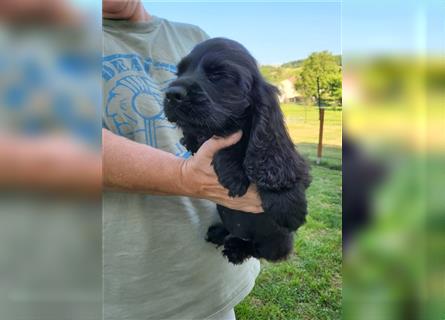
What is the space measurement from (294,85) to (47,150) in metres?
0.52

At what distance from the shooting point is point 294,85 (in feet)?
2.99

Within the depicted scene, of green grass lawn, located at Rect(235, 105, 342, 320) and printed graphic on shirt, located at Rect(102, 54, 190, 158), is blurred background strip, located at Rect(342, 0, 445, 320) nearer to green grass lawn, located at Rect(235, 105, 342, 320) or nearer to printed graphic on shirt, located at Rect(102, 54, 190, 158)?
green grass lawn, located at Rect(235, 105, 342, 320)

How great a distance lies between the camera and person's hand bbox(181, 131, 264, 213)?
2.94ft

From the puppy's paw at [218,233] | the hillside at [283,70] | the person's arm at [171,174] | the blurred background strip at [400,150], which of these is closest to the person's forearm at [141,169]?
the person's arm at [171,174]

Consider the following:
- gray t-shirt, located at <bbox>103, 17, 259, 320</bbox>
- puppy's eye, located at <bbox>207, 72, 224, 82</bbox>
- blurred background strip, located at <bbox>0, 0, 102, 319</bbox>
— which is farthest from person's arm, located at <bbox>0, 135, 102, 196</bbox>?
puppy's eye, located at <bbox>207, 72, 224, 82</bbox>

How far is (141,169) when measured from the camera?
89cm

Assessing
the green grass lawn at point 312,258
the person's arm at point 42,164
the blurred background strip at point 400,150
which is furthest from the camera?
the green grass lawn at point 312,258

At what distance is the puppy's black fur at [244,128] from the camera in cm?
86

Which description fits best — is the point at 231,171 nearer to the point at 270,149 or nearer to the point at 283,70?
the point at 270,149

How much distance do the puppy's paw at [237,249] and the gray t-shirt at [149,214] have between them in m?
0.03

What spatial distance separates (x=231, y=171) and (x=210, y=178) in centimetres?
4

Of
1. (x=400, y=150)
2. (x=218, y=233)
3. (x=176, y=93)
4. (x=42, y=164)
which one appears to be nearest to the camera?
(x=42, y=164)

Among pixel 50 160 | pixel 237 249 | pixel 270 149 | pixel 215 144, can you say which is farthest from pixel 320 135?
pixel 50 160

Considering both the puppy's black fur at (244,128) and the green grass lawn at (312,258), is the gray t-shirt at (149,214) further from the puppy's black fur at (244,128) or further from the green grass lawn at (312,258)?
the green grass lawn at (312,258)
